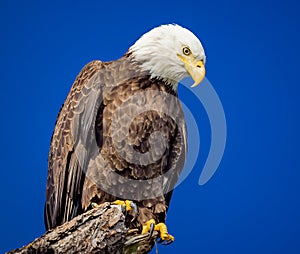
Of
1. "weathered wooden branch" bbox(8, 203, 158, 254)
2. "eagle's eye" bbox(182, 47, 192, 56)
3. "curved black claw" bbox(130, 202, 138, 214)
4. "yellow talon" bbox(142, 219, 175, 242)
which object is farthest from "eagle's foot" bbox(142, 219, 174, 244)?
"eagle's eye" bbox(182, 47, 192, 56)

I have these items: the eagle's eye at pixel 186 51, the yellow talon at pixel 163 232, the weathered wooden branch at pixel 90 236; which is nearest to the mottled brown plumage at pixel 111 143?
the yellow talon at pixel 163 232

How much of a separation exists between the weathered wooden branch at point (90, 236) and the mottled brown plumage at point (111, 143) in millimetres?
426

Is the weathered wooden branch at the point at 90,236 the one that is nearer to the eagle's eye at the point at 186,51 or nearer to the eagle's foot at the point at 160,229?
the eagle's foot at the point at 160,229

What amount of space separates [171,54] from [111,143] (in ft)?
2.18

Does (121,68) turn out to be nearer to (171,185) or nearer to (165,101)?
(165,101)

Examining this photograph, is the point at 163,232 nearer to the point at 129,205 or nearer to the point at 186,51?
the point at 129,205

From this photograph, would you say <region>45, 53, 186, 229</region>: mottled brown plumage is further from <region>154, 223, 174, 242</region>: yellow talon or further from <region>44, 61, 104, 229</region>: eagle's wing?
<region>154, 223, 174, 242</region>: yellow talon

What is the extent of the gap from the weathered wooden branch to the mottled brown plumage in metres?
0.43

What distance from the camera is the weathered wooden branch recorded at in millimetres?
2422

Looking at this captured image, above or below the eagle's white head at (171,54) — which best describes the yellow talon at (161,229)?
below

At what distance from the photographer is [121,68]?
2.98 meters

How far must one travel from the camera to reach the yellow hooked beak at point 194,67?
2.89 meters

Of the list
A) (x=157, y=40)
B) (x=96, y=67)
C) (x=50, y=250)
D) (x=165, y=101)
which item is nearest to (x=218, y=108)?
(x=165, y=101)

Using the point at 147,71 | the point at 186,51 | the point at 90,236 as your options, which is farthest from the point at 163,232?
the point at 186,51
